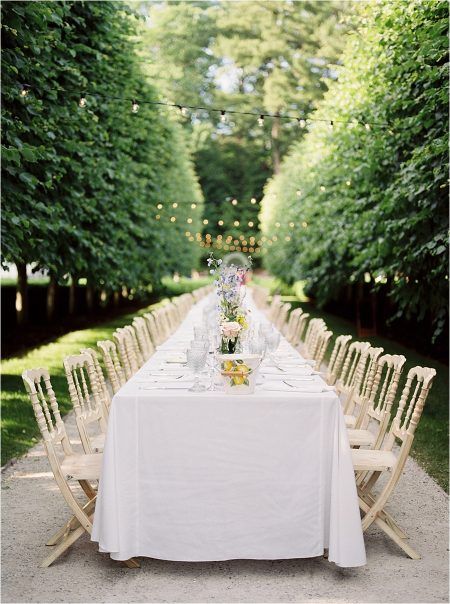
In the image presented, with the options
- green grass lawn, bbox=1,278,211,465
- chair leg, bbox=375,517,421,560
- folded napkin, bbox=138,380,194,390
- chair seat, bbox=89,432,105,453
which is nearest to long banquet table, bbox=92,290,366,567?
folded napkin, bbox=138,380,194,390

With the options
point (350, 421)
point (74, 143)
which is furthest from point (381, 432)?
point (74, 143)

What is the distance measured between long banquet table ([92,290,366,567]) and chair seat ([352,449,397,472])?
540mm

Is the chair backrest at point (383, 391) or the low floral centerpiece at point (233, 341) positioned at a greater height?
the low floral centerpiece at point (233, 341)

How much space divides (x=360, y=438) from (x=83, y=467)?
6.35 ft

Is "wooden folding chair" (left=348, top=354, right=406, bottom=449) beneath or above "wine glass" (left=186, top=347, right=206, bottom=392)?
beneath

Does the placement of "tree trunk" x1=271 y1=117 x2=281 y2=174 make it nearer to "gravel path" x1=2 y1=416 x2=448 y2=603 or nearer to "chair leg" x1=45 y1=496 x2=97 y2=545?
"gravel path" x1=2 y1=416 x2=448 y2=603

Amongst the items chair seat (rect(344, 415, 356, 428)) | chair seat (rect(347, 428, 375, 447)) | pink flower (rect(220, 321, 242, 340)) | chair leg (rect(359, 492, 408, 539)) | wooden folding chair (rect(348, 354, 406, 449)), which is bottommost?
chair leg (rect(359, 492, 408, 539))

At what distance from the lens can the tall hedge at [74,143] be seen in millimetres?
7988

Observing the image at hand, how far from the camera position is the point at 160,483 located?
4.38 m

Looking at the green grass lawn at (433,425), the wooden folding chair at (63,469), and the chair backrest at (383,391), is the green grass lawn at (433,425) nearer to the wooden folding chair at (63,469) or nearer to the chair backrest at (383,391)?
the chair backrest at (383,391)

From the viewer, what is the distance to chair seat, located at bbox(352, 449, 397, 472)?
4816 millimetres

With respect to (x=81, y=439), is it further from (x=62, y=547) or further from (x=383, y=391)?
(x=383, y=391)

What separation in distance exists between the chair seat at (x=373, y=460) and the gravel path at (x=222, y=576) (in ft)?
1.57

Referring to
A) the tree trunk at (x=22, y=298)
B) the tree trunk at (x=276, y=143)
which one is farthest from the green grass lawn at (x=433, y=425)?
the tree trunk at (x=276, y=143)
